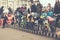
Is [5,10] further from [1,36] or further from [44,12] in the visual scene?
[44,12]

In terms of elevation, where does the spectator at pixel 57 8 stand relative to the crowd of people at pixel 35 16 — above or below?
above

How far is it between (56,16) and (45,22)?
0.50ft

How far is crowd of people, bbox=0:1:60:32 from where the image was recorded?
265 centimetres

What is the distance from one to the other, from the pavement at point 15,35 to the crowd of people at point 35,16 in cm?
9

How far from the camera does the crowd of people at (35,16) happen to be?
2.65 meters

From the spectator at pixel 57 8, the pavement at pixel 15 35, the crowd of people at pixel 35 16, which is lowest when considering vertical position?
the pavement at pixel 15 35

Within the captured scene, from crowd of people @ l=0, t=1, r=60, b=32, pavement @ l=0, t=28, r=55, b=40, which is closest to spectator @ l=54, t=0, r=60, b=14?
crowd of people @ l=0, t=1, r=60, b=32

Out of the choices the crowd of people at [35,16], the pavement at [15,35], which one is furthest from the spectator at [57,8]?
the pavement at [15,35]

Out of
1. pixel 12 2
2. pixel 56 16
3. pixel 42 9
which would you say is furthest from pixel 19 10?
pixel 56 16

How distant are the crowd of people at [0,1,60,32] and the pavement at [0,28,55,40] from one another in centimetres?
9

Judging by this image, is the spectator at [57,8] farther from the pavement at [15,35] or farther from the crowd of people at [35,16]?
the pavement at [15,35]

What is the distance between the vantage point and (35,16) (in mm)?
2748

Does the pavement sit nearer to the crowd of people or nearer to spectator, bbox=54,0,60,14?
the crowd of people

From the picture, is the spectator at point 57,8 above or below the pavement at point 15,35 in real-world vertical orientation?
above
